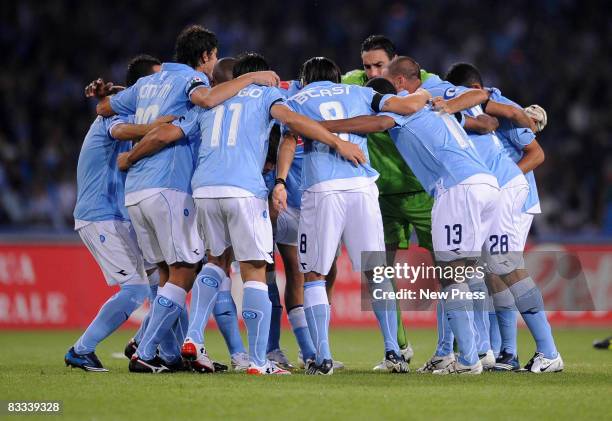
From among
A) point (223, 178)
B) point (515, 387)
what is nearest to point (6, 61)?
point (223, 178)

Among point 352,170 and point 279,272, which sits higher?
point 352,170

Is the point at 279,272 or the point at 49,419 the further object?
the point at 279,272

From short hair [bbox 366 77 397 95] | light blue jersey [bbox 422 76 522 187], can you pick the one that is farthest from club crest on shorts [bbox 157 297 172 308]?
light blue jersey [bbox 422 76 522 187]

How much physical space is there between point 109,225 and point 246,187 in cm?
165

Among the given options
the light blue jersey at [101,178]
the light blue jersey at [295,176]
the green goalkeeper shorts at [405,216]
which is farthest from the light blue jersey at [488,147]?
the light blue jersey at [101,178]

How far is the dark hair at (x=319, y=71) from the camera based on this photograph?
878 centimetres

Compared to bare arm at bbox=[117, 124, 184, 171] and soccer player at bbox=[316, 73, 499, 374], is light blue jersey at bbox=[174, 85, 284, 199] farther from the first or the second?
soccer player at bbox=[316, 73, 499, 374]

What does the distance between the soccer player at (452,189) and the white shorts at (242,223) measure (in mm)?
979

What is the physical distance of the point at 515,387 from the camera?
24.8 ft

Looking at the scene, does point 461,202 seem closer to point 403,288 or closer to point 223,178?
point 223,178

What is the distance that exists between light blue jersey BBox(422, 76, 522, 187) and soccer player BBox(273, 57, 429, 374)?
59cm

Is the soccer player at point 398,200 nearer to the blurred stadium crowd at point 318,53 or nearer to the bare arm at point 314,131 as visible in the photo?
the bare arm at point 314,131

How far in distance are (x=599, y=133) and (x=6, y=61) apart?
38.6 feet

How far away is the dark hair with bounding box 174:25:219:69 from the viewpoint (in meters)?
8.93
